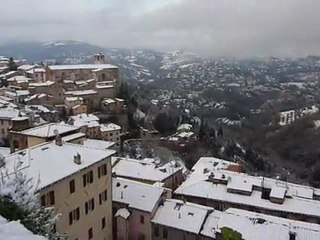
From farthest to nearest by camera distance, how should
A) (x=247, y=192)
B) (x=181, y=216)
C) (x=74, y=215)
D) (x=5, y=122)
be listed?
(x=5, y=122) < (x=247, y=192) < (x=181, y=216) < (x=74, y=215)

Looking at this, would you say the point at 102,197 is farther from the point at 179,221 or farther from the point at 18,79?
the point at 18,79

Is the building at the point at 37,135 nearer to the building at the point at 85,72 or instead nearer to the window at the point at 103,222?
Answer: the window at the point at 103,222

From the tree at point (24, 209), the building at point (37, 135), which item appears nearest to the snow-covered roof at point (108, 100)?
the building at point (37, 135)

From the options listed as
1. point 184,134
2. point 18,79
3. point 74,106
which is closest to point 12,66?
point 18,79

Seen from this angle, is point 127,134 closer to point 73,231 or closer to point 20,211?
point 73,231

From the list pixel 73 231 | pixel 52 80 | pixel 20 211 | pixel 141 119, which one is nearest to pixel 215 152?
pixel 141 119
